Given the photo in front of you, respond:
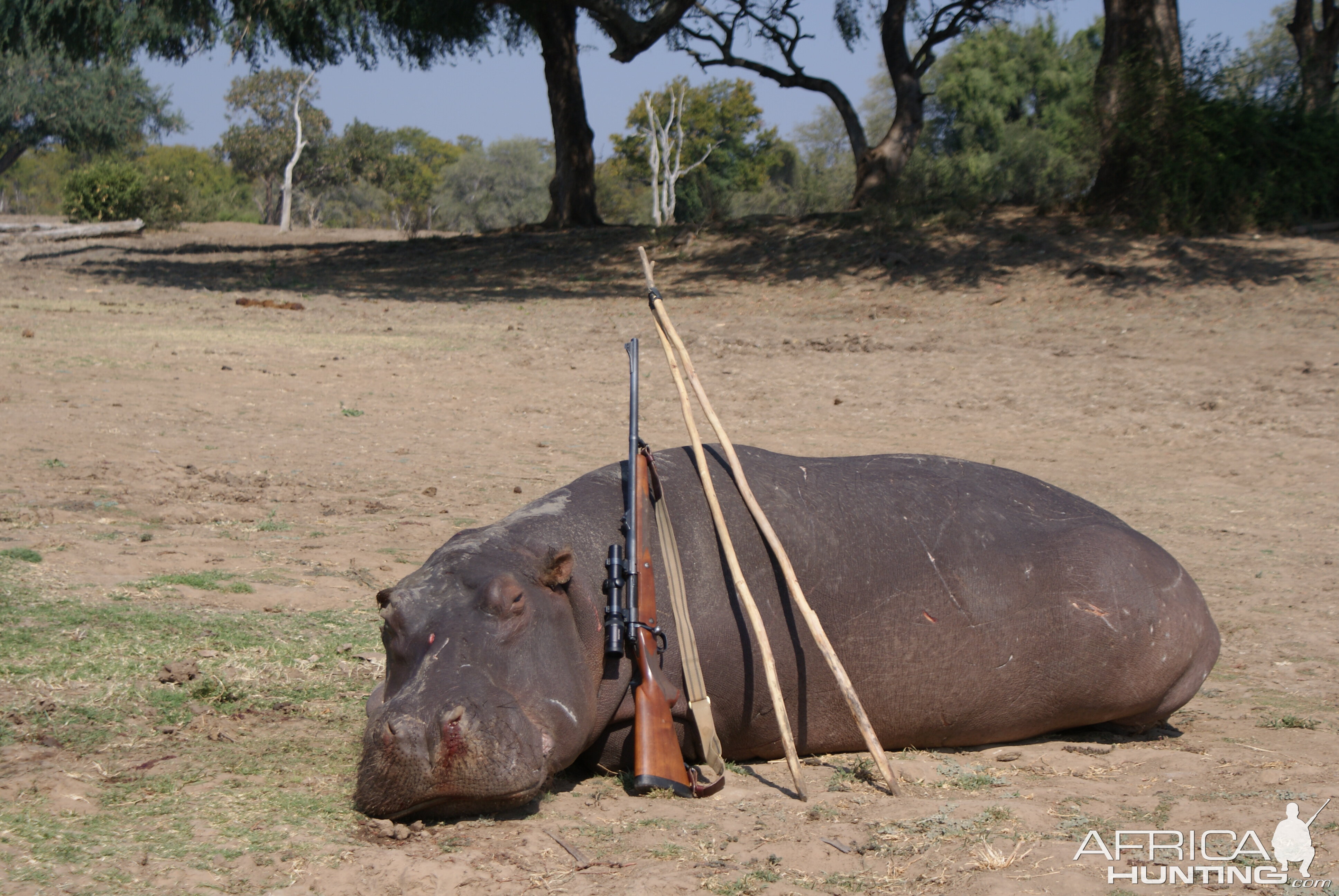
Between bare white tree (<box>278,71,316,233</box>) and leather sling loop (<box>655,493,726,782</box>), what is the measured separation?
43.8 m

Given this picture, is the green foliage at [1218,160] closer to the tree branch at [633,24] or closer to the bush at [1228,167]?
the bush at [1228,167]

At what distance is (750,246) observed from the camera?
2062 cm

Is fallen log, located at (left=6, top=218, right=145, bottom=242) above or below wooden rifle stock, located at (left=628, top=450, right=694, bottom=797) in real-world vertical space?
above

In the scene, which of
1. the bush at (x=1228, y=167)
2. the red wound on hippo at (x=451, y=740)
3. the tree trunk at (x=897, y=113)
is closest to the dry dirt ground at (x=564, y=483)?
the red wound on hippo at (x=451, y=740)

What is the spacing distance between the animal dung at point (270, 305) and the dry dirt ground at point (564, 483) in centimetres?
31

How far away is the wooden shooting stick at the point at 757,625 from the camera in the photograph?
3.98 metres

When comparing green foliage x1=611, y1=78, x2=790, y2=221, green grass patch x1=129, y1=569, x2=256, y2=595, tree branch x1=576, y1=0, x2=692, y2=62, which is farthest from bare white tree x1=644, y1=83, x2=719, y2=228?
green grass patch x1=129, y1=569, x2=256, y2=595

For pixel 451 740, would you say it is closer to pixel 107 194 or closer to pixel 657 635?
pixel 657 635

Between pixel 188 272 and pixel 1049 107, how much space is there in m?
35.9

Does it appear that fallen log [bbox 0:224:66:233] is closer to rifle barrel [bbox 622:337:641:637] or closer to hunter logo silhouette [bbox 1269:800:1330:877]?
rifle barrel [bbox 622:337:641:637]

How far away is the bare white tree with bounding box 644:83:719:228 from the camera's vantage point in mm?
54812

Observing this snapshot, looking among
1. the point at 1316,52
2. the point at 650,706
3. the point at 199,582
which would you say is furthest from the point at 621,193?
the point at 650,706

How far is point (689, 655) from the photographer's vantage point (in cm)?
411

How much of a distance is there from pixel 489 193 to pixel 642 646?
72.0 metres
